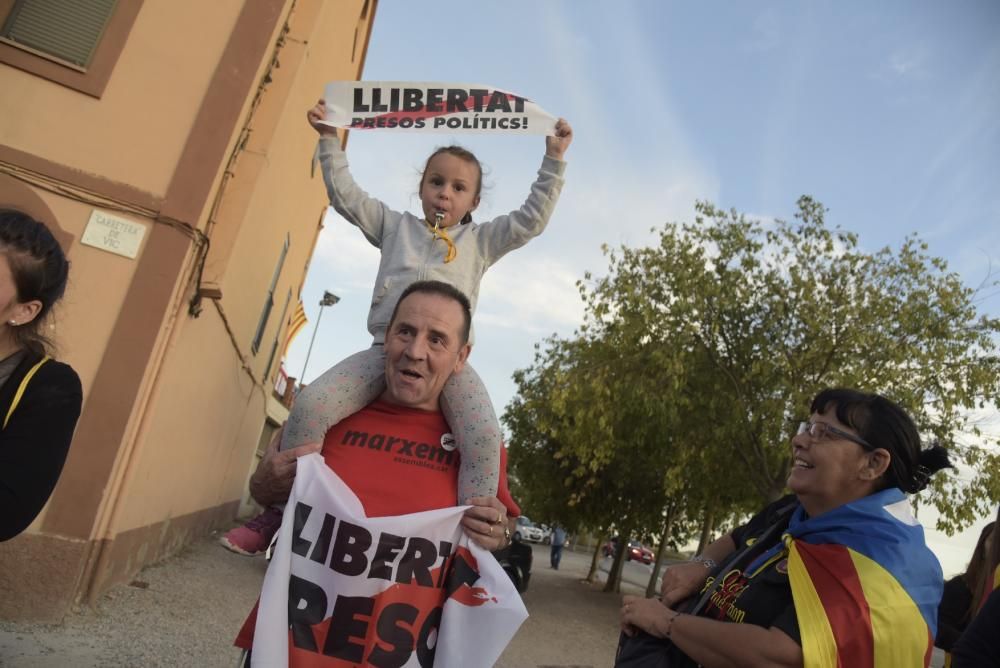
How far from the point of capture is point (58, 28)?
6438 mm

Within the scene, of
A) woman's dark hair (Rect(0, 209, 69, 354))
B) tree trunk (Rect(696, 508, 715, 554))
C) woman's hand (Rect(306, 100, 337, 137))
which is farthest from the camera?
tree trunk (Rect(696, 508, 715, 554))

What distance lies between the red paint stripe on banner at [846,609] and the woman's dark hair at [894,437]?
1.76ft

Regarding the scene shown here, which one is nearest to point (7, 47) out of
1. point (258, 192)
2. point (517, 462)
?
point (258, 192)

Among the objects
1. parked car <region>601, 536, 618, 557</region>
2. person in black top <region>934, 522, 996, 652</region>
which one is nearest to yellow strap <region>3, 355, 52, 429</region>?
person in black top <region>934, 522, 996, 652</region>

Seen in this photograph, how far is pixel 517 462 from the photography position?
22109 mm

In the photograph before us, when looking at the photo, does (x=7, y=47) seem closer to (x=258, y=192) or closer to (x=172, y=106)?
(x=172, y=106)

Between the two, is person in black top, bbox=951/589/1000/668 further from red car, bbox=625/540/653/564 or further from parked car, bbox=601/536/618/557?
red car, bbox=625/540/653/564

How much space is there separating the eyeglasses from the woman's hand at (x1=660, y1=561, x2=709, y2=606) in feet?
2.14

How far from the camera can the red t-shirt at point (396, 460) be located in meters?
2.46

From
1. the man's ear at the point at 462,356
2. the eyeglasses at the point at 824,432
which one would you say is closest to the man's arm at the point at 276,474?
the man's ear at the point at 462,356

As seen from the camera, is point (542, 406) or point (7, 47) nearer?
point (7, 47)

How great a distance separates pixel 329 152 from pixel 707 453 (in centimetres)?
1141

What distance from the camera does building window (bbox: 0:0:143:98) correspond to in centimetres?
629

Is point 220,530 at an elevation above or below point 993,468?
below
